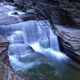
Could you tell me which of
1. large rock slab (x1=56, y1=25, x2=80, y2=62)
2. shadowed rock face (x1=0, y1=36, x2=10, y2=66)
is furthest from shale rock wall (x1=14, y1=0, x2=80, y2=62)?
shadowed rock face (x1=0, y1=36, x2=10, y2=66)

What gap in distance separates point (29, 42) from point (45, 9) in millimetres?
2742

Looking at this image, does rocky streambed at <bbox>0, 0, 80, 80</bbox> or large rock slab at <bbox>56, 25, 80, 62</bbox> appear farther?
large rock slab at <bbox>56, 25, 80, 62</bbox>

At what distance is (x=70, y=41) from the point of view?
9.61m

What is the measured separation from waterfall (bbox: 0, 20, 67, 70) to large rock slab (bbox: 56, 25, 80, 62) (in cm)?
37

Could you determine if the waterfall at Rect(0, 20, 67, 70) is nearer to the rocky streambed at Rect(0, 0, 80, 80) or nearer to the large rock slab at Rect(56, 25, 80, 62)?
Result: the rocky streambed at Rect(0, 0, 80, 80)

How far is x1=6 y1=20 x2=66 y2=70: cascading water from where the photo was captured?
932 centimetres

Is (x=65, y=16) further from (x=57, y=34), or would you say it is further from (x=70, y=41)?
(x=70, y=41)

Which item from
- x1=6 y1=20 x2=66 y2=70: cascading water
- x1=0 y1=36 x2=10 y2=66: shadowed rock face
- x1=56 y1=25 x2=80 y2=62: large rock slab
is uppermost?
x1=0 y1=36 x2=10 y2=66: shadowed rock face

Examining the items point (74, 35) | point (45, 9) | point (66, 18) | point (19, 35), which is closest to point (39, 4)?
point (45, 9)

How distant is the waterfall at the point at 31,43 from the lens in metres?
9.41

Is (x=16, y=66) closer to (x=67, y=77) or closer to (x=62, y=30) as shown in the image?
(x=67, y=77)

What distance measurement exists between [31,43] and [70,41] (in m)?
2.14

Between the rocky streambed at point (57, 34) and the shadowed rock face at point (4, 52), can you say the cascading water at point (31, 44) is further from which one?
the shadowed rock face at point (4, 52)

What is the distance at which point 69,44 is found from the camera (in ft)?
31.2
